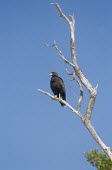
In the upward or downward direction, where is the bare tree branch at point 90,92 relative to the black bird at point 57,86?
downward

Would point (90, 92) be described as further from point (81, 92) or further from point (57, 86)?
point (57, 86)

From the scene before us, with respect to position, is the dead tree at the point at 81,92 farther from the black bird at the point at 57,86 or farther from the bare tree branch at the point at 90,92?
the black bird at the point at 57,86

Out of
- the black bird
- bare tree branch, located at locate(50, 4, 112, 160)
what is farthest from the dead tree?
the black bird

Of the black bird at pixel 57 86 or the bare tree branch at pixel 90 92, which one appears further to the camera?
the black bird at pixel 57 86

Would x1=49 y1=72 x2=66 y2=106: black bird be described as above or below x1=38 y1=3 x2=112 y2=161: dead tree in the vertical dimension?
above

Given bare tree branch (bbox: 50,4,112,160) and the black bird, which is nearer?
bare tree branch (bbox: 50,4,112,160)

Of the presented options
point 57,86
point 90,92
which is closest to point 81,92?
point 90,92

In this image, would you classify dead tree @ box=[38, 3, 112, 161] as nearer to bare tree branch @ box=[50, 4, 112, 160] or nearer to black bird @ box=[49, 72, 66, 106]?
bare tree branch @ box=[50, 4, 112, 160]

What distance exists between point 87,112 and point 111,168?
37.1ft

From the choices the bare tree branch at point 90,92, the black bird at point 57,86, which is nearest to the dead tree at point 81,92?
the bare tree branch at point 90,92

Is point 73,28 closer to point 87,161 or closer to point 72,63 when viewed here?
point 72,63

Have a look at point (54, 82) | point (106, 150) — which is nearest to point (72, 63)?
point (106, 150)

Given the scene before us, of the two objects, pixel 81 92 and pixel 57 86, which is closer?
pixel 81 92

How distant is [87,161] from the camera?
94.6ft
